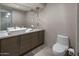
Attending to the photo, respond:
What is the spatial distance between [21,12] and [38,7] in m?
0.41

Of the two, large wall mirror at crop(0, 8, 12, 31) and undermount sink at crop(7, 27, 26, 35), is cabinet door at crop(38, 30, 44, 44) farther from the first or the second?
large wall mirror at crop(0, 8, 12, 31)

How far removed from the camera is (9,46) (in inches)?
87.0

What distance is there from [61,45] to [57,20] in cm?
67

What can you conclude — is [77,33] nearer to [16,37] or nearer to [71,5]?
[71,5]

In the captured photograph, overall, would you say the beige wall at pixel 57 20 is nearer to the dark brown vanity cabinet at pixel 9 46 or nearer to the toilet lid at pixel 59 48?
the toilet lid at pixel 59 48

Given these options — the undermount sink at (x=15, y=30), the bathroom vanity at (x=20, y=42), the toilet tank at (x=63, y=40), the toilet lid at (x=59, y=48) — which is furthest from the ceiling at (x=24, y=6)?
the toilet lid at (x=59, y=48)

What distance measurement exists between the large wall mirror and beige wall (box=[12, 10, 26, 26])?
0.29 feet

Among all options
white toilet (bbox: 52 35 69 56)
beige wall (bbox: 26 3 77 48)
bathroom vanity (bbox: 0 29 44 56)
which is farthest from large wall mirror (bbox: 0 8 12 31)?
white toilet (bbox: 52 35 69 56)

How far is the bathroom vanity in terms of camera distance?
2060mm

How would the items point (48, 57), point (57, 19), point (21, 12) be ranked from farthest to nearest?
point (57, 19)
point (21, 12)
point (48, 57)

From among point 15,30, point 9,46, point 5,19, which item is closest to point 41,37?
point 15,30

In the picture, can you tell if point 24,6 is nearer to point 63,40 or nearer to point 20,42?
point 20,42

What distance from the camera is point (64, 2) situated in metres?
2.04

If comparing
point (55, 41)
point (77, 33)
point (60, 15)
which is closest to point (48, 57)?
point (55, 41)
